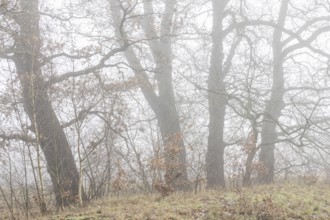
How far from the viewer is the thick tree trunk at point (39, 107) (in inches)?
388

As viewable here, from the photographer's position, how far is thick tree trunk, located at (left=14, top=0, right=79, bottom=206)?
985 cm

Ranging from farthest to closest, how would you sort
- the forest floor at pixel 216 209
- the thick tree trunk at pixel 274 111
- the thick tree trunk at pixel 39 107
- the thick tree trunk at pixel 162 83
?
the thick tree trunk at pixel 274 111
the thick tree trunk at pixel 162 83
the thick tree trunk at pixel 39 107
the forest floor at pixel 216 209

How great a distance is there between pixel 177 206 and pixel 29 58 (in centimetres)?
539

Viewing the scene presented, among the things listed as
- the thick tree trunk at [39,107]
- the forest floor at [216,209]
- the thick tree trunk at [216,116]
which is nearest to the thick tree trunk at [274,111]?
the thick tree trunk at [216,116]

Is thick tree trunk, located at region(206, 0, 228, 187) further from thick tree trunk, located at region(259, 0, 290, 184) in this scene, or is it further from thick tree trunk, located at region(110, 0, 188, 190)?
thick tree trunk, located at region(259, 0, 290, 184)

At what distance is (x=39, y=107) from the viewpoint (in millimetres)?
10203

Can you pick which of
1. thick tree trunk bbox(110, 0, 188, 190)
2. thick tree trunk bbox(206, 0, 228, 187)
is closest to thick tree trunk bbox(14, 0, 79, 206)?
thick tree trunk bbox(110, 0, 188, 190)

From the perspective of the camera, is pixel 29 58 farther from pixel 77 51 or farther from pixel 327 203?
pixel 327 203

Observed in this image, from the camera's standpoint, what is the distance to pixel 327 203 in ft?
31.1

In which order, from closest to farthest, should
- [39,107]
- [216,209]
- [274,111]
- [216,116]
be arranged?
[216,209]
[39,107]
[216,116]
[274,111]

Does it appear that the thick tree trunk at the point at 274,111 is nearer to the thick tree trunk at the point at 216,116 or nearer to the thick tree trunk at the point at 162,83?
the thick tree trunk at the point at 216,116

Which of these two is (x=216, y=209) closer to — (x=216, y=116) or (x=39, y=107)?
(x=39, y=107)

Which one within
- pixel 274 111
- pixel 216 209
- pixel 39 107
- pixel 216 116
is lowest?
pixel 216 209

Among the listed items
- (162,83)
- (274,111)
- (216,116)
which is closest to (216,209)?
(216,116)
